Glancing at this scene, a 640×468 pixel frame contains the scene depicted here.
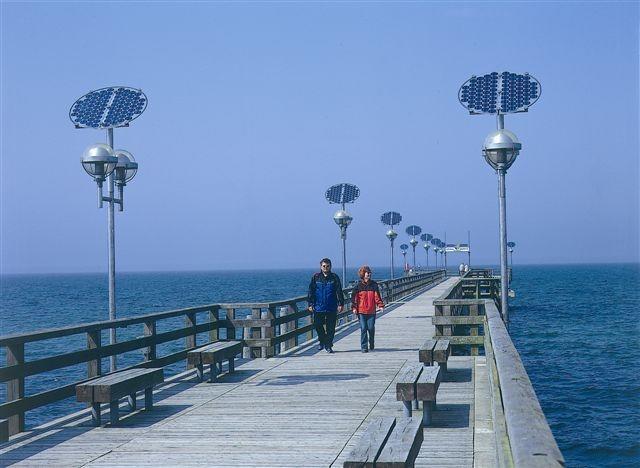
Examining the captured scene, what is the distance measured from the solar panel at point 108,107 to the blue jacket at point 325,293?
4.49m

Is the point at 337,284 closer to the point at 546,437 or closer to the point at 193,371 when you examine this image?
the point at 193,371

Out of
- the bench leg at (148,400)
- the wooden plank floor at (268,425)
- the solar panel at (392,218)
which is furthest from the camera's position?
the solar panel at (392,218)

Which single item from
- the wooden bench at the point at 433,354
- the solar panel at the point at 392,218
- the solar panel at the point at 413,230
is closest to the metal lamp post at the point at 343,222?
the wooden bench at the point at 433,354

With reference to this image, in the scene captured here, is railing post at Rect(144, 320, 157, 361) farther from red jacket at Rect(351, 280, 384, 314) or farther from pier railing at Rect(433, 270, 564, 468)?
pier railing at Rect(433, 270, 564, 468)

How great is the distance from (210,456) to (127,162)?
9.01 metres

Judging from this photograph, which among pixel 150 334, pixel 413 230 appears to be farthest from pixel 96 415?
pixel 413 230

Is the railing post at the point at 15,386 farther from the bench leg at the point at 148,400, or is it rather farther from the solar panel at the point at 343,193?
the solar panel at the point at 343,193

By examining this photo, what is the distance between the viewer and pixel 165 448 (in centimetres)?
796

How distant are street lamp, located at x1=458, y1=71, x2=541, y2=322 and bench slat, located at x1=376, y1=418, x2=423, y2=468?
8.69 m

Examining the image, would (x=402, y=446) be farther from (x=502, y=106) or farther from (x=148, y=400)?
(x=502, y=106)

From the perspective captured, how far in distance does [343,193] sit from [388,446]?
25837 millimetres

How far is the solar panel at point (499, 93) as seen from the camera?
1697cm

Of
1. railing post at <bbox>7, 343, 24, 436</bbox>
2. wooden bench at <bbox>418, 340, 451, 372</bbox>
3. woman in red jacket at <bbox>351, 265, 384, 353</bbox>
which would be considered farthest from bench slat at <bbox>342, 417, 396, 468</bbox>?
woman in red jacket at <bbox>351, 265, 384, 353</bbox>

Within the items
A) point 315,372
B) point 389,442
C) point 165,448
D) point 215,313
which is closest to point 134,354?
point 215,313
